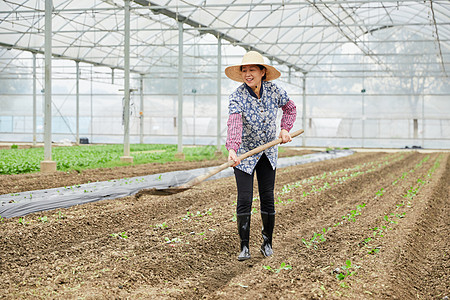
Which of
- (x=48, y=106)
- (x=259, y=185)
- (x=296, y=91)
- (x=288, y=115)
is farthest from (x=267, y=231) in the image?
(x=296, y=91)

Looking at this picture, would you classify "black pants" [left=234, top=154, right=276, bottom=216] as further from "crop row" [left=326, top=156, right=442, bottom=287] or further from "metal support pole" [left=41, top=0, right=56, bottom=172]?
"metal support pole" [left=41, top=0, right=56, bottom=172]

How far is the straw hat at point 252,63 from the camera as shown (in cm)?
393

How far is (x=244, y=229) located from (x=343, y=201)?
14.0 feet

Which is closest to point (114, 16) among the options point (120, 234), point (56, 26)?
point (56, 26)

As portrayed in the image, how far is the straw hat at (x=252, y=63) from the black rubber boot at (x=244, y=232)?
4.03 feet

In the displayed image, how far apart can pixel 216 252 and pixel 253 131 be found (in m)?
1.20

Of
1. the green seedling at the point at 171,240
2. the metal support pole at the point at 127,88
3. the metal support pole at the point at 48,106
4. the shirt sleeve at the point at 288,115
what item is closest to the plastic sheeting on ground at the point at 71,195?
the green seedling at the point at 171,240

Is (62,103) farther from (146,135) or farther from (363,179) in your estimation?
(363,179)

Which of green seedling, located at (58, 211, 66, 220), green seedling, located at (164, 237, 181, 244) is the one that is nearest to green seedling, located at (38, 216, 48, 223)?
green seedling, located at (58, 211, 66, 220)

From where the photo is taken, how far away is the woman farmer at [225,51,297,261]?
3922mm

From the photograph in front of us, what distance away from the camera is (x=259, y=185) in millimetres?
4098

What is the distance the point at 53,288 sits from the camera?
328 centimetres

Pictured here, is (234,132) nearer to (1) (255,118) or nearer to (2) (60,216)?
(1) (255,118)

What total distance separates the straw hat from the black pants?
28.4 inches
